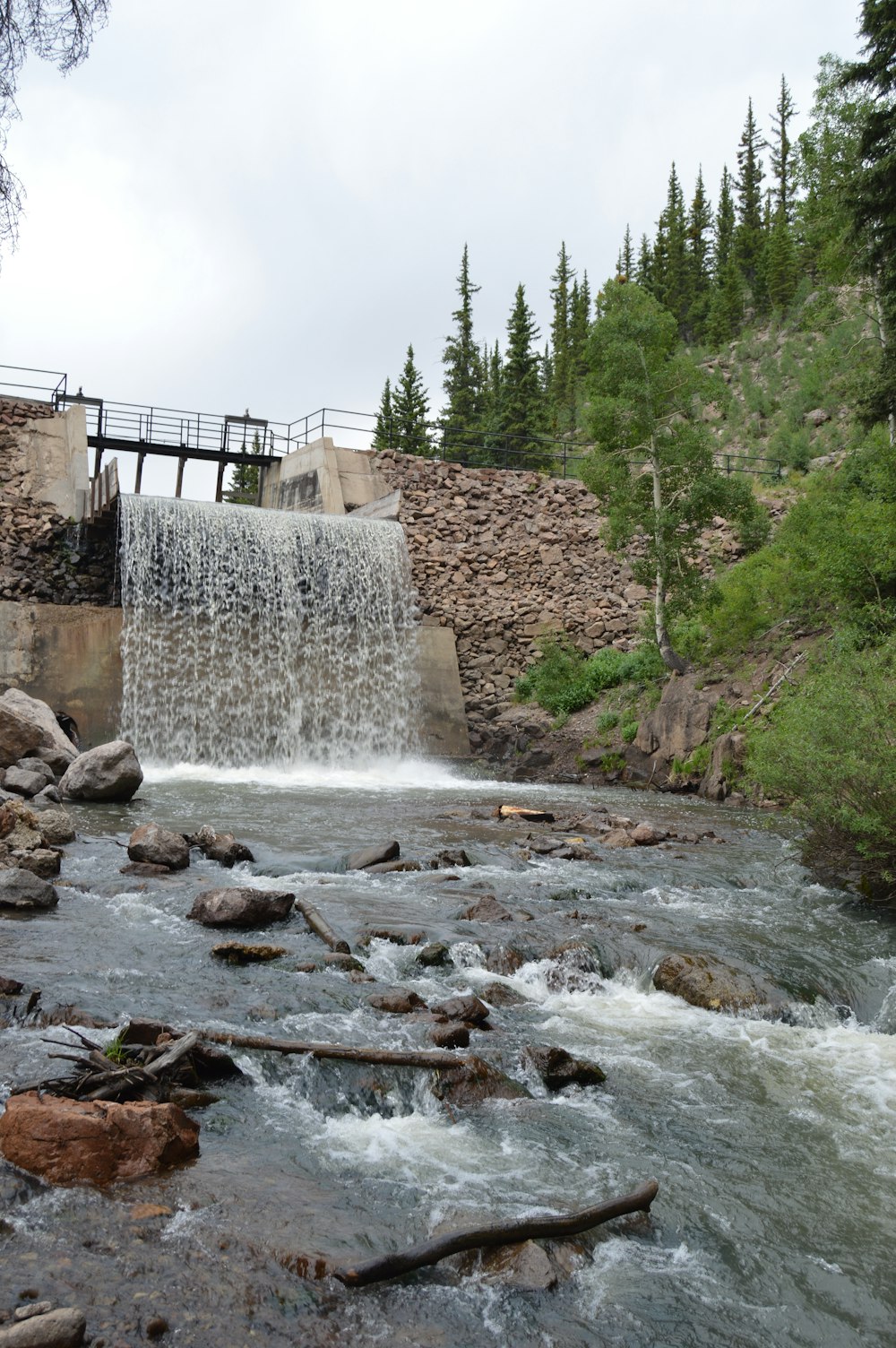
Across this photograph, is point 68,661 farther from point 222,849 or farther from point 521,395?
point 521,395

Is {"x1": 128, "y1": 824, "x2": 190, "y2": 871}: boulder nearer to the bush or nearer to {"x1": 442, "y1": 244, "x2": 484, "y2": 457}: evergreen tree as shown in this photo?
the bush

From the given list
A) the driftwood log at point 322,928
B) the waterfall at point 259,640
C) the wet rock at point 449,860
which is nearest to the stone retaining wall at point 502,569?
the waterfall at point 259,640

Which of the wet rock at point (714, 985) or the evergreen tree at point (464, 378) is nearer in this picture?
the wet rock at point (714, 985)

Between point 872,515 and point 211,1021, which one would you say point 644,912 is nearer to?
point 211,1021

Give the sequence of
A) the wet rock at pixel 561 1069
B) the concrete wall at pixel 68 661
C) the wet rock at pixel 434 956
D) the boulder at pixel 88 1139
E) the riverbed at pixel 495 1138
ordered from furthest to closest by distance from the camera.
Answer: the concrete wall at pixel 68 661 → the wet rock at pixel 434 956 → the wet rock at pixel 561 1069 → the boulder at pixel 88 1139 → the riverbed at pixel 495 1138

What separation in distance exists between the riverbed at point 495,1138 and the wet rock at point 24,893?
16 cm

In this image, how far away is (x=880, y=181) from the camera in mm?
13156

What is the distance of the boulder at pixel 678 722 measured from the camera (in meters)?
16.2

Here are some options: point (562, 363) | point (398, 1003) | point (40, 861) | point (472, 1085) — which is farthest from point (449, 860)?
point (562, 363)

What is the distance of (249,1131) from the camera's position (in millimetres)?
3750

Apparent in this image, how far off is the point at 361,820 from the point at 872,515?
8.31 metres

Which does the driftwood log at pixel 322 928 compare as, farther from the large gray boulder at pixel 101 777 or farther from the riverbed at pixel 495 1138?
the large gray boulder at pixel 101 777

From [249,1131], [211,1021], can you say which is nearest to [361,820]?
[211,1021]

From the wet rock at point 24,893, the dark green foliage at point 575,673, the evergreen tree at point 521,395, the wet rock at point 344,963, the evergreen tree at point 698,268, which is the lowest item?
the wet rock at point 344,963
